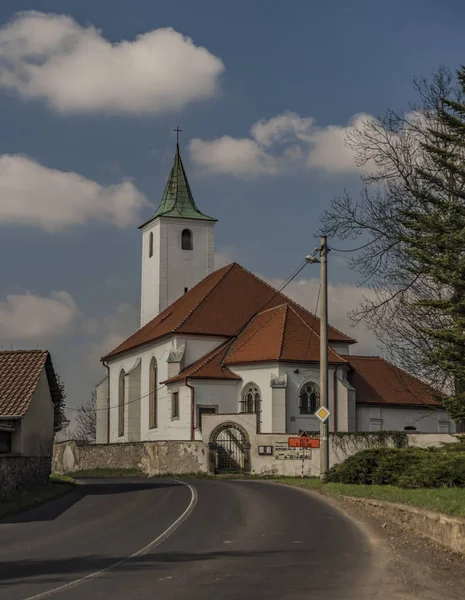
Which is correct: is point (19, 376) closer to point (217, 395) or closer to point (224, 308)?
point (217, 395)

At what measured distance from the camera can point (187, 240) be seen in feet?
230

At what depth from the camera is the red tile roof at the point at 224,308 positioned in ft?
183

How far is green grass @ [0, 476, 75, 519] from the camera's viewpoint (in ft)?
72.0

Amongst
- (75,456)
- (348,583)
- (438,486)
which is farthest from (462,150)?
(75,456)

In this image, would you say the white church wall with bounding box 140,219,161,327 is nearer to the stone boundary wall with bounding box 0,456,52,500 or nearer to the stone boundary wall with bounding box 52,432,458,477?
the stone boundary wall with bounding box 52,432,458,477

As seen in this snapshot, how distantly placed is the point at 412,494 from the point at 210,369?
33472 mm

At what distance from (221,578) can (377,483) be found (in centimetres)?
1419

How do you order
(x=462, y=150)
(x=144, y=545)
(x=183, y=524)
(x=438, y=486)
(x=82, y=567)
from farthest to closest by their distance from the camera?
(x=462, y=150) → (x=438, y=486) → (x=183, y=524) → (x=144, y=545) → (x=82, y=567)

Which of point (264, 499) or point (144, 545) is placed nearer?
point (144, 545)

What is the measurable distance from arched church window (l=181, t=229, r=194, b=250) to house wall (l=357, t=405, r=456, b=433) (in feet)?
71.9

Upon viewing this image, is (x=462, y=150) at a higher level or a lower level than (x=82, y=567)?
higher

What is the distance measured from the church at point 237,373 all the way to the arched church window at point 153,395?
0.06 meters

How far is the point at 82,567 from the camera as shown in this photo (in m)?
11.9

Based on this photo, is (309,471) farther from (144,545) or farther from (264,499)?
(144,545)
